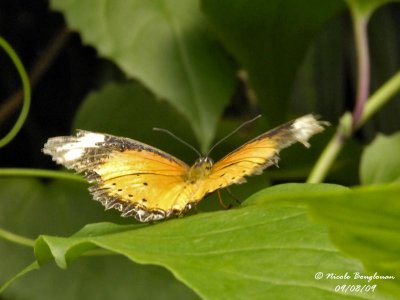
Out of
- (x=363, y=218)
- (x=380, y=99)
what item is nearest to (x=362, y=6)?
(x=380, y=99)

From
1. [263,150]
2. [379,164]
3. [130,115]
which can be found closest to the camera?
[263,150]

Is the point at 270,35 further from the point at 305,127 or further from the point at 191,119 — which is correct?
the point at 305,127

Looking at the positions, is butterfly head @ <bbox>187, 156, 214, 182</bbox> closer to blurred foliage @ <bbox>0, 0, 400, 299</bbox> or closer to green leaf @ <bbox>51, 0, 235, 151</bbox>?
blurred foliage @ <bbox>0, 0, 400, 299</bbox>

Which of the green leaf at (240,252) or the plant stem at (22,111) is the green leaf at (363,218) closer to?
the green leaf at (240,252)

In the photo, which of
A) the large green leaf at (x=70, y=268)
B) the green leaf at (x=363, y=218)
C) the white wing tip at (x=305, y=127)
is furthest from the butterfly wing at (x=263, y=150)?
the large green leaf at (x=70, y=268)

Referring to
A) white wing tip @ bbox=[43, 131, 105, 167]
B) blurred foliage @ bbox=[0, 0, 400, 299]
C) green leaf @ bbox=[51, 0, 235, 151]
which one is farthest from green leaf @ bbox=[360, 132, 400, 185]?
white wing tip @ bbox=[43, 131, 105, 167]

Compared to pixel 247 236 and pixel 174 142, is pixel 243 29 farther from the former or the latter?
pixel 247 236

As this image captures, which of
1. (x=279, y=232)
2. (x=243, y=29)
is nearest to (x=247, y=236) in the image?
(x=279, y=232)
